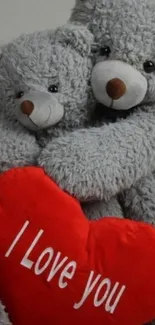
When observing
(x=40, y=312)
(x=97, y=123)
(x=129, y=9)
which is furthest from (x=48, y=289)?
(x=129, y=9)

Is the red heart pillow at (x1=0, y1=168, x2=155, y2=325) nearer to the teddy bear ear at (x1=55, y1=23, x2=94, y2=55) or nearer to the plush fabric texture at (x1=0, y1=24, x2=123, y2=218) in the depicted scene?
the plush fabric texture at (x1=0, y1=24, x2=123, y2=218)

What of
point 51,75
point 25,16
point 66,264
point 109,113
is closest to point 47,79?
point 51,75

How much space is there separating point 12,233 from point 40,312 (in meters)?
0.11

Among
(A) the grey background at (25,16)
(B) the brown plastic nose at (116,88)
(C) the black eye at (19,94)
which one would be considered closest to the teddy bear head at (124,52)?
(B) the brown plastic nose at (116,88)

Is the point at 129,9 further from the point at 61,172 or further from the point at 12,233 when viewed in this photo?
the point at 12,233

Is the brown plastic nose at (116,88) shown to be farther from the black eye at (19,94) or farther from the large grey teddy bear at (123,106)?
the black eye at (19,94)

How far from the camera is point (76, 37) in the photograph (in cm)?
75

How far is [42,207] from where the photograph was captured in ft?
2.27

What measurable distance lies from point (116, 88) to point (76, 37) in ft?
0.34

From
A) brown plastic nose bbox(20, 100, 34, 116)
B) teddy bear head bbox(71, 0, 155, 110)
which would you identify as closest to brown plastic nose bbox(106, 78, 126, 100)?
teddy bear head bbox(71, 0, 155, 110)

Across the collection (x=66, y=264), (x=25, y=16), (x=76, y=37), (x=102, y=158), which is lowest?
(x=66, y=264)

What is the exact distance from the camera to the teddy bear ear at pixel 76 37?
29.5 inches

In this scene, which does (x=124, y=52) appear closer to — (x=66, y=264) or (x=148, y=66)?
(x=148, y=66)

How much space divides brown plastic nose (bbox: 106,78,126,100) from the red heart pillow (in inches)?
5.9
